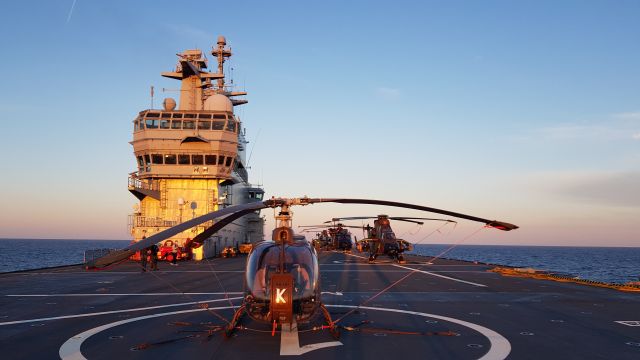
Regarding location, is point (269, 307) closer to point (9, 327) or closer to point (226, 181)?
point (9, 327)

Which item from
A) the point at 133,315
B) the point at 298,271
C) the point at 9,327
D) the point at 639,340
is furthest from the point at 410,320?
the point at 9,327

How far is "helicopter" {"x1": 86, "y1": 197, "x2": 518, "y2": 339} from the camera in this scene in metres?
10.9

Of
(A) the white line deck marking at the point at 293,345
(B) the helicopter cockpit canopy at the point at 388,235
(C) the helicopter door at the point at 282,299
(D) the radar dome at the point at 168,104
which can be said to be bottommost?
(A) the white line deck marking at the point at 293,345

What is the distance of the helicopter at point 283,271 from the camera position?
10875 millimetres

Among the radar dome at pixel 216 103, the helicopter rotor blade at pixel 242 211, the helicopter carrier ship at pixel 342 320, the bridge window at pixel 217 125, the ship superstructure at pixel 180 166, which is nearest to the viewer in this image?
the helicopter rotor blade at pixel 242 211

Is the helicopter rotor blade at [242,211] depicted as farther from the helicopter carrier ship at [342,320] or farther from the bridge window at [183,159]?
the bridge window at [183,159]

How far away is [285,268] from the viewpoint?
11.9 meters

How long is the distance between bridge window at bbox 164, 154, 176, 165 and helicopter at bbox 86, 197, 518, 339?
41.5 m

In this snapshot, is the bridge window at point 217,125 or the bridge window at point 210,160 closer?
the bridge window at point 210,160

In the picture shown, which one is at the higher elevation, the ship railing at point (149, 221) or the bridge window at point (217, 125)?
the bridge window at point (217, 125)

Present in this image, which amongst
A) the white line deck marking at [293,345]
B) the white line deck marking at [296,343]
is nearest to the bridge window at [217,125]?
the white line deck marking at [296,343]

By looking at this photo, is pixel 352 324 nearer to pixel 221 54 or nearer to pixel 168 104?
pixel 168 104

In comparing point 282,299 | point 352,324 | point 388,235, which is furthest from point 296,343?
point 388,235

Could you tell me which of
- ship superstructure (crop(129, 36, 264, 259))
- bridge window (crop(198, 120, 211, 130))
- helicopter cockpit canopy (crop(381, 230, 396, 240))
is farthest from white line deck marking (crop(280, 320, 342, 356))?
bridge window (crop(198, 120, 211, 130))
